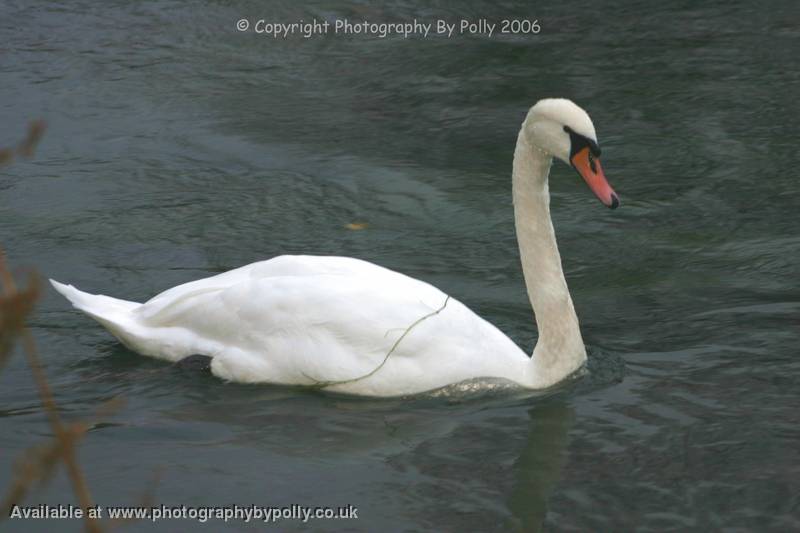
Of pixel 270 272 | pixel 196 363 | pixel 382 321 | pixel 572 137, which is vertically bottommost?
pixel 196 363

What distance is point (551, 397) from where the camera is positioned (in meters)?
5.94

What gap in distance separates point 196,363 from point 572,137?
6.39 ft

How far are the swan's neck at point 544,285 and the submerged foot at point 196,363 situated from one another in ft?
4.69

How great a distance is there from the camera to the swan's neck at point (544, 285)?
5.93m

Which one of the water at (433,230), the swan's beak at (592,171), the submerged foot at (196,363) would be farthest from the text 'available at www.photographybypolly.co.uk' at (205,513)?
the swan's beak at (592,171)

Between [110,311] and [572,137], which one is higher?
[572,137]

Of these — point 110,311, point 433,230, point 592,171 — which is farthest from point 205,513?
point 433,230

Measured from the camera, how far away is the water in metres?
5.21

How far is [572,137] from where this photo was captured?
18.6ft

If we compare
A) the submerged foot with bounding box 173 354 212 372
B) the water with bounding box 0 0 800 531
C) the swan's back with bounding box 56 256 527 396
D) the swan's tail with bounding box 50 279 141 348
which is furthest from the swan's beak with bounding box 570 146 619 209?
the swan's tail with bounding box 50 279 141 348

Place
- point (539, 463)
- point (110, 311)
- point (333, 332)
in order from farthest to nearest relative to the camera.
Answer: point (110, 311) < point (333, 332) < point (539, 463)

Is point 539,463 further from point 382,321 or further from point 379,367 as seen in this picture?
point 382,321

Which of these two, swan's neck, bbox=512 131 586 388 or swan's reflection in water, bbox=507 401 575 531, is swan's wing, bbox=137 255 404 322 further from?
swan's reflection in water, bbox=507 401 575 531

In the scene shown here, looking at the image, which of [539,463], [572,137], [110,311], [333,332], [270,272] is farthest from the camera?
[110,311]
